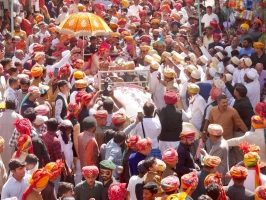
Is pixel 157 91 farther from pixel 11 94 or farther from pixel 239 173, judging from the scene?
pixel 239 173

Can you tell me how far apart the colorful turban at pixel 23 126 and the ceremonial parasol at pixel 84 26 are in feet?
18.1

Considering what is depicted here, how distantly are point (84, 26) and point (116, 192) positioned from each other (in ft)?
23.4

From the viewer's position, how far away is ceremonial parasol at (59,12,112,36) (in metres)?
14.0

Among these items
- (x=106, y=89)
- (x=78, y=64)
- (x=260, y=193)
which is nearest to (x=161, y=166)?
(x=260, y=193)

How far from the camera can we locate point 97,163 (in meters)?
9.12

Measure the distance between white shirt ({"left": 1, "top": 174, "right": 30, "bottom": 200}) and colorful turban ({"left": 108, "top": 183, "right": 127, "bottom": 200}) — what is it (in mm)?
1034

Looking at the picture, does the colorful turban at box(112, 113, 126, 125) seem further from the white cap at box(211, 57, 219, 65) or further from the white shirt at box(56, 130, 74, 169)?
the white cap at box(211, 57, 219, 65)

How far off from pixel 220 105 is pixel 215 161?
2.25m

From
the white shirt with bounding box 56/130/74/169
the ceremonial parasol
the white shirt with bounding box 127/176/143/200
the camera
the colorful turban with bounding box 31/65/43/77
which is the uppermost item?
the ceremonial parasol

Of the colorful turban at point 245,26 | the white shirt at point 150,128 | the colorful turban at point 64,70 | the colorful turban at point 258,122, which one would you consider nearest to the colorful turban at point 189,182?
the colorful turban at point 258,122

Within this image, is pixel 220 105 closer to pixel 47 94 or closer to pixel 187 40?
pixel 47 94

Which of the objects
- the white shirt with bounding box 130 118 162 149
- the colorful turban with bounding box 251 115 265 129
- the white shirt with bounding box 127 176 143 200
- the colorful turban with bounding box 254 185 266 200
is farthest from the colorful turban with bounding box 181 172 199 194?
the white shirt with bounding box 130 118 162 149

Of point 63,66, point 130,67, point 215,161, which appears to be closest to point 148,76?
point 130,67

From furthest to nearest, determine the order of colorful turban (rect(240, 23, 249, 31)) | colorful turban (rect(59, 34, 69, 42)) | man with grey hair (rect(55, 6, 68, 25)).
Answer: man with grey hair (rect(55, 6, 68, 25))
colorful turban (rect(240, 23, 249, 31))
colorful turban (rect(59, 34, 69, 42))
